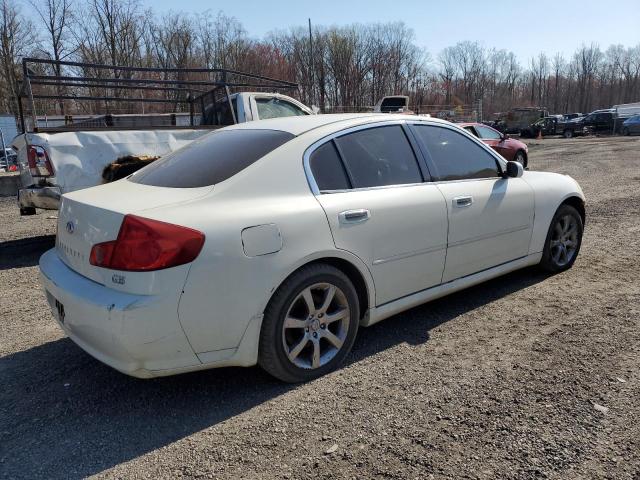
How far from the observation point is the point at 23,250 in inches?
265

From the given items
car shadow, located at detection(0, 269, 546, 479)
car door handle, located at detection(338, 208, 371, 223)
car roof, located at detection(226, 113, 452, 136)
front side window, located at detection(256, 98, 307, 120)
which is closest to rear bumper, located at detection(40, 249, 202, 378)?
car shadow, located at detection(0, 269, 546, 479)

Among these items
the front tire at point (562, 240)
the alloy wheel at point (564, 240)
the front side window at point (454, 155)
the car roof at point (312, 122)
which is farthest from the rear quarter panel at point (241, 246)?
the alloy wheel at point (564, 240)

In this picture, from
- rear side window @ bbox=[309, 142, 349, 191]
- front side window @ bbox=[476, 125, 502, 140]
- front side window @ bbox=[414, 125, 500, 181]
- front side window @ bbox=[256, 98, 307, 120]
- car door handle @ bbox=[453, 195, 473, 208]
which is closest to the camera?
rear side window @ bbox=[309, 142, 349, 191]

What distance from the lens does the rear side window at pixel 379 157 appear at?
11.0ft

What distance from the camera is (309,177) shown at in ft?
10.1

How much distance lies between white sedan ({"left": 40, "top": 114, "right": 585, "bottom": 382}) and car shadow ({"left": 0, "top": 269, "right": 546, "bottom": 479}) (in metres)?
0.31

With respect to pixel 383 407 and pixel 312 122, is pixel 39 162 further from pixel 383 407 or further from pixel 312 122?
pixel 383 407

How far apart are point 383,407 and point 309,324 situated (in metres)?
0.64

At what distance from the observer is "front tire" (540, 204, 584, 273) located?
15.6 feet

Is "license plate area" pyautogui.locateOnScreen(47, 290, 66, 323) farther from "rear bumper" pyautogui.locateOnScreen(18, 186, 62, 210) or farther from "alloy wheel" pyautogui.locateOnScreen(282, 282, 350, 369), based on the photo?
"rear bumper" pyautogui.locateOnScreen(18, 186, 62, 210)

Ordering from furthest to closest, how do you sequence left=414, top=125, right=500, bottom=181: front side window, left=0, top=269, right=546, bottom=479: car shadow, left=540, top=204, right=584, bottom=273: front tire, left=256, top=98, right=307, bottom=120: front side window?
left=256, top=98, right=307, bottom=120: front side window
left=540, top=204, right=584, bottom=273: front tire
left=414, top=125, right=500, bottom=181: front side window
left=0, top=269, right=546, bottom=479: car shadow

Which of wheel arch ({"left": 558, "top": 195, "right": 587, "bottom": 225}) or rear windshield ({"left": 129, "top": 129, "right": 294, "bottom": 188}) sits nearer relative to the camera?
rear windshield ({"left": 129, "top": 129, "right": 294, "bottom": 188})

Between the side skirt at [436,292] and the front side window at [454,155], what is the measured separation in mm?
798

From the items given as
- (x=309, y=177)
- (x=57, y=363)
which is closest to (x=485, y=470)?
(x=309, y=177)
